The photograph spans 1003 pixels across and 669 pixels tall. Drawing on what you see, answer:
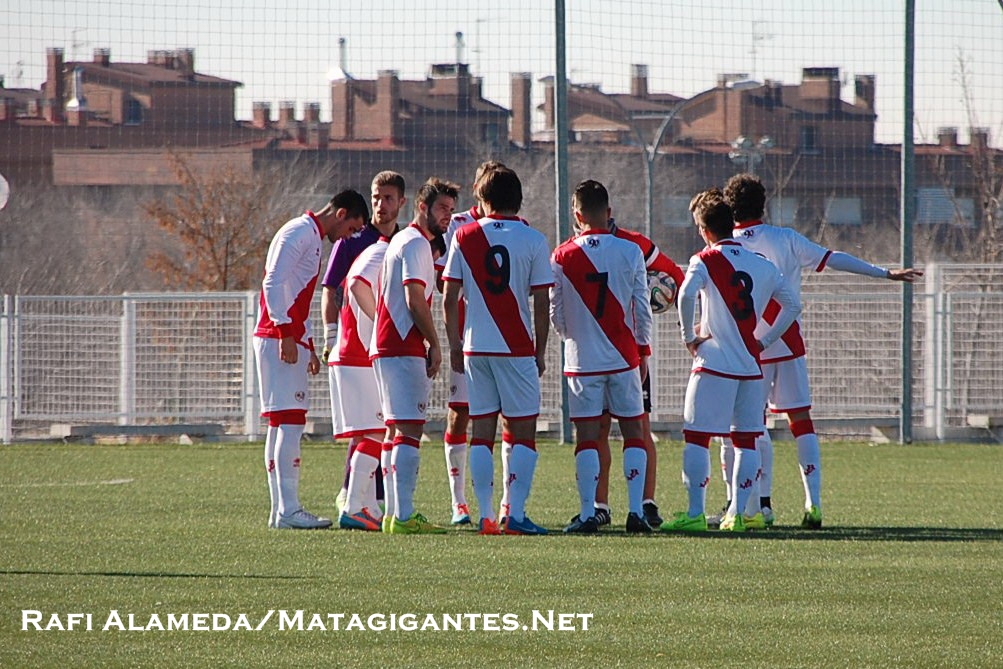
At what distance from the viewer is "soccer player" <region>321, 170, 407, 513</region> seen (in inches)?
358

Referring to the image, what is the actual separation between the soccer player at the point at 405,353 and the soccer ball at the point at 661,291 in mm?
2107

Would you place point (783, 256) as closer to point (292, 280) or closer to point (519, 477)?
point (519, 477)

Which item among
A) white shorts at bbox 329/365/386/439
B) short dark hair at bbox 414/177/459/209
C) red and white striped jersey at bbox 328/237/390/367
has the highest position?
short dark hair at bbox 414/177/459/209

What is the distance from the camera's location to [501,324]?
8.45 metres

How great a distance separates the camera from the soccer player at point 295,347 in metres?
8.84

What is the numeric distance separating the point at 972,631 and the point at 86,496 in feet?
23.2

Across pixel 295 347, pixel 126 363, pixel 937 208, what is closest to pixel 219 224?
pixel 126 363

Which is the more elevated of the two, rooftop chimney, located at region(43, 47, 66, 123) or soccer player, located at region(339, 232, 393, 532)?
rooftop chimney, located at region(43, 47, 66, 123)

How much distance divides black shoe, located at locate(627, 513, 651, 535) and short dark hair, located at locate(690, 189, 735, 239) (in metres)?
1.68

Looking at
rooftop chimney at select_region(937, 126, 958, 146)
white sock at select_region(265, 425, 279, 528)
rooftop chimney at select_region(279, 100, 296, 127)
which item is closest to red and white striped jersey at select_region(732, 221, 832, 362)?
white sock at select_region(265, 425, 279, 528)

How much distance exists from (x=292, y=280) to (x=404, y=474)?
4.33 ft

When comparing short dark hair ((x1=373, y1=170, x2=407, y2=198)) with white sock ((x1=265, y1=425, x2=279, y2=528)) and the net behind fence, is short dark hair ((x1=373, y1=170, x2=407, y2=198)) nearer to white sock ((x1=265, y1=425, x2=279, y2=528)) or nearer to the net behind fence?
white sock ((x1=265, y1=425, x2=279, y2=528))

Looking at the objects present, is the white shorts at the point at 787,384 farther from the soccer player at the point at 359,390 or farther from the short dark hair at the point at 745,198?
the soccer player at the point at 359,390

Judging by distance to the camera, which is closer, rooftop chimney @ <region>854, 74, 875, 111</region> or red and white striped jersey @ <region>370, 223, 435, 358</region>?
red and white striped jersey @ <region>370, 223, 435, 358</region>
